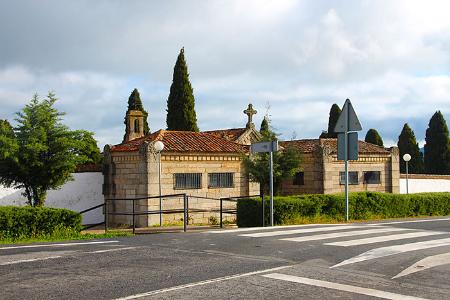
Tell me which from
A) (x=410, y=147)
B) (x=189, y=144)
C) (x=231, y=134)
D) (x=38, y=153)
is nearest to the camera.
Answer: (x=38, y=153)

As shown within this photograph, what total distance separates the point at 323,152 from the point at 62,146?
15.0 m

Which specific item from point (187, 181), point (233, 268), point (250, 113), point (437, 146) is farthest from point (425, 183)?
point (233, 268)

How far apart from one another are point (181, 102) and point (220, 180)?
12243 millimetres

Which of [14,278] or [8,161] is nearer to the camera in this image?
[14,278]

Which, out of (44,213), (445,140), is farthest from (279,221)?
(445,140)

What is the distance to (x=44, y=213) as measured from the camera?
44.7 feet

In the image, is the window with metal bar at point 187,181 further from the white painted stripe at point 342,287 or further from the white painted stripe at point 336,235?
the white painted stripe at point 342,287

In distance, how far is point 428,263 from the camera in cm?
821

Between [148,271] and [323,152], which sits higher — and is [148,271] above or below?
below

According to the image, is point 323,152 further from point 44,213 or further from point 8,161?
point 44,213

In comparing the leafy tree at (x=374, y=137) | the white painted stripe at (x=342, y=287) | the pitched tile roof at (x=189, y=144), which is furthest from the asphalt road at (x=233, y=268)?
the leafy tree at (x=374, y=137)

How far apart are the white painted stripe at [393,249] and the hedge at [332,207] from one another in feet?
18.5

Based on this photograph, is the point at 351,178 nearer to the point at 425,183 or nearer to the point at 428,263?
the point at 425,183

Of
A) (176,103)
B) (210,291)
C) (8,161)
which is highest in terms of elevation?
(176,103)
